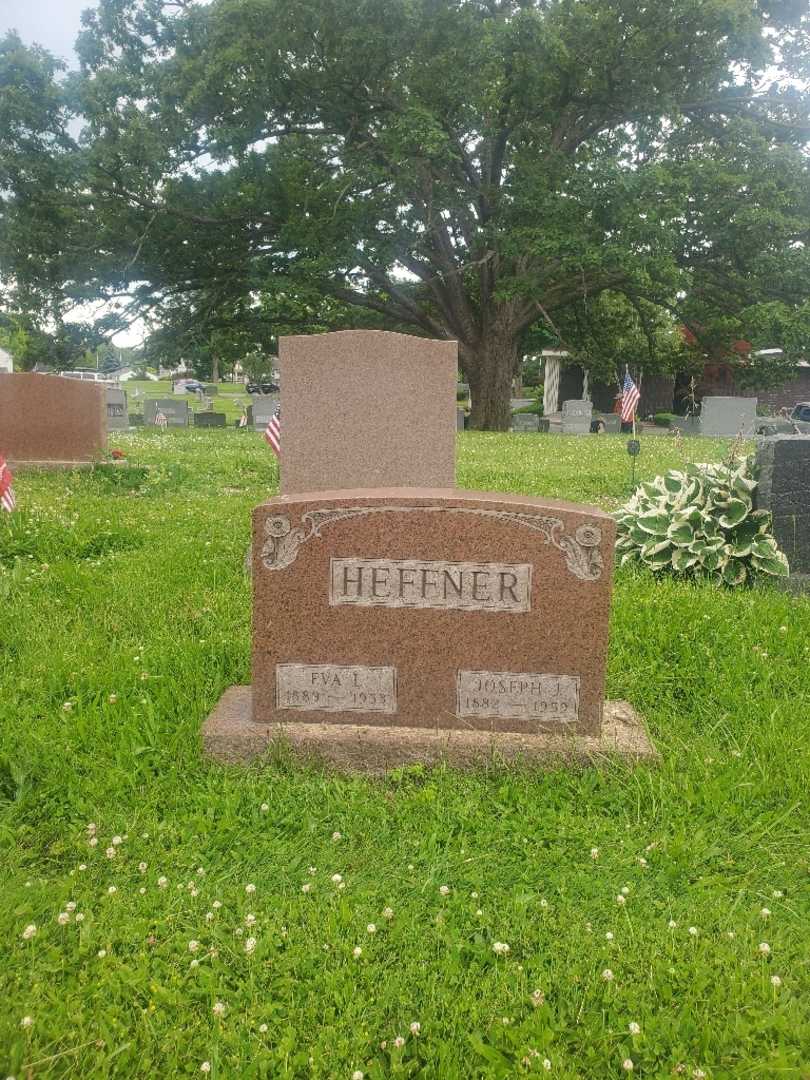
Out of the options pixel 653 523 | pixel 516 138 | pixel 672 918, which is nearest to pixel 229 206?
pixel 516 138

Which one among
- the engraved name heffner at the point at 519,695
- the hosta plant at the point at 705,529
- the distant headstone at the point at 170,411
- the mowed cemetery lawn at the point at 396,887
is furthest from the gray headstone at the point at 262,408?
Result: the engraved name heffner at the point at 519,695

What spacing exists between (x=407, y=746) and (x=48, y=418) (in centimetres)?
875

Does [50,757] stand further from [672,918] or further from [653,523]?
[653,523]

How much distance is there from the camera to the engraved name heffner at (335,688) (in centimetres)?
353

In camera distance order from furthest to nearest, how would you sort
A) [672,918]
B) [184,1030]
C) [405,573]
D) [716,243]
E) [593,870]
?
[716,243] → [405,573] → [593,870] → [672,918] → [184,1030]

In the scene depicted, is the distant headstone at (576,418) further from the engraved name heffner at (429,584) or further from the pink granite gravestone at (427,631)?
the engraved name heffner at (429,584)

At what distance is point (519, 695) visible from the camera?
3512mm

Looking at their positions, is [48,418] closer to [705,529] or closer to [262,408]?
[705,529]

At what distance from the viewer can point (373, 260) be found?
22.2 metres

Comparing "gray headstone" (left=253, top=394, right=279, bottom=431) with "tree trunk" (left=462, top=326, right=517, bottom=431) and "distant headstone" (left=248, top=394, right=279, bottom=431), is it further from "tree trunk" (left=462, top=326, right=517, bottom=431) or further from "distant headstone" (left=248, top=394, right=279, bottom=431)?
"tree trunk" (left=462, top=326, right=517, bottom=431)

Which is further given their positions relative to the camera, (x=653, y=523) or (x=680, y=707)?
(x=653, y=523)

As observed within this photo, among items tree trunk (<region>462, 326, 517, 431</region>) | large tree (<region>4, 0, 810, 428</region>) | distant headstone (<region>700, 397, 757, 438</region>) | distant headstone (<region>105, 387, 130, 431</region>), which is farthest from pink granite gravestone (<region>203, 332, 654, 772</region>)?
distant headstone (<region>700, 397, 757, 438</region>)

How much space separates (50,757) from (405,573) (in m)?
1.71

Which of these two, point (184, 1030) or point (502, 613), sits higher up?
point (502, 613)
